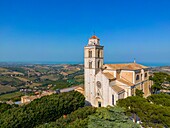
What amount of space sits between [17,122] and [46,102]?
18.9 feet

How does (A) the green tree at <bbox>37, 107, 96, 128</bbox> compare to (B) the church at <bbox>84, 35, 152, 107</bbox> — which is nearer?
(A) the green tree at <bbox>37, 107, 96, 128</bbox>

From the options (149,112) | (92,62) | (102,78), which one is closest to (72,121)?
(149,112)

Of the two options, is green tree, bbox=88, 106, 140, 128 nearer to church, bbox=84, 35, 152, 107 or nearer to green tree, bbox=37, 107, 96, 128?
green tree, bbox=37, 107, 96, 128

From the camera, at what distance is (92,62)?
29625 mm

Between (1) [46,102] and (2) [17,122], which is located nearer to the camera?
(2) [17,122]

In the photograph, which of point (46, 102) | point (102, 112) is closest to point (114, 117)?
point (102, 112)

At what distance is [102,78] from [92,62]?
12.2 feet

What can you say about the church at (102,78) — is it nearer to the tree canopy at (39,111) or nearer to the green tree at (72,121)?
the tree canopy at (39,111)

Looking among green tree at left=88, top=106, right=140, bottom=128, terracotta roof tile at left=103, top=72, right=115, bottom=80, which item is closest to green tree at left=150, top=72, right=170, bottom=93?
terracotta roof tile at left=103, top=72, right=115, bottom=80

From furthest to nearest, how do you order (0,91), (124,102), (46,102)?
1. (0,91)
2. (46,102)
3. (124,102)

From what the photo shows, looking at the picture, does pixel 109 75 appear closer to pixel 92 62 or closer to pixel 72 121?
pixel 92 62

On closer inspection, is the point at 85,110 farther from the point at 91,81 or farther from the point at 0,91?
the point at 0,91

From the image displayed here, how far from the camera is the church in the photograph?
27984mm

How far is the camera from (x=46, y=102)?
72.9 feet
